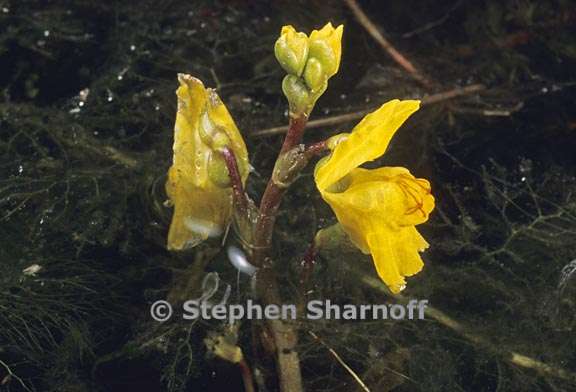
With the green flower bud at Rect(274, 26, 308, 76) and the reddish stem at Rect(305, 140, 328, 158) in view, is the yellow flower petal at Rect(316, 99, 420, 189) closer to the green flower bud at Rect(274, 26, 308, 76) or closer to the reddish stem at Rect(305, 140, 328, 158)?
the reddish stem at Rect(305, 140, 328, 158)

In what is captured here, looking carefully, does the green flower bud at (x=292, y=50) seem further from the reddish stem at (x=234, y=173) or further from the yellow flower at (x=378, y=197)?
the reddish stem at (x=234, y=173)

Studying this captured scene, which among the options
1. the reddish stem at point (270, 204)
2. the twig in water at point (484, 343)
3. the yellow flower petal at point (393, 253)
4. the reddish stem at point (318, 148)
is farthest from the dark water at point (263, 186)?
the reddish stem at point (318, 148)

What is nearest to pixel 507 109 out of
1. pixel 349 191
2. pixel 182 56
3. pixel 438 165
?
pixel 438 165

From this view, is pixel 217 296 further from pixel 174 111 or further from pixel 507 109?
pixel 507 109

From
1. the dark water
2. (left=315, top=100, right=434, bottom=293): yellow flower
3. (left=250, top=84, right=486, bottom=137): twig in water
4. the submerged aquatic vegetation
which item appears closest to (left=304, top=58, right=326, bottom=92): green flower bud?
the submerged aquatic vegetation

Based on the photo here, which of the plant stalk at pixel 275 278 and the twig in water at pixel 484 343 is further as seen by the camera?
the twig in water at pixel 484 343

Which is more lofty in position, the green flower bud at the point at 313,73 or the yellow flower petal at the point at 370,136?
the green flower bud at the point at 313,73

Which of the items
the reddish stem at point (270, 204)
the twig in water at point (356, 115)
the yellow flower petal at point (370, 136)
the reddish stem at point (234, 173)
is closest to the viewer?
the yellow flower petal at point (370, 136)

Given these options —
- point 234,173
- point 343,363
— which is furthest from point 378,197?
point 343,363

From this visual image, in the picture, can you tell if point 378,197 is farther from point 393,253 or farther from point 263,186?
point 263,186
